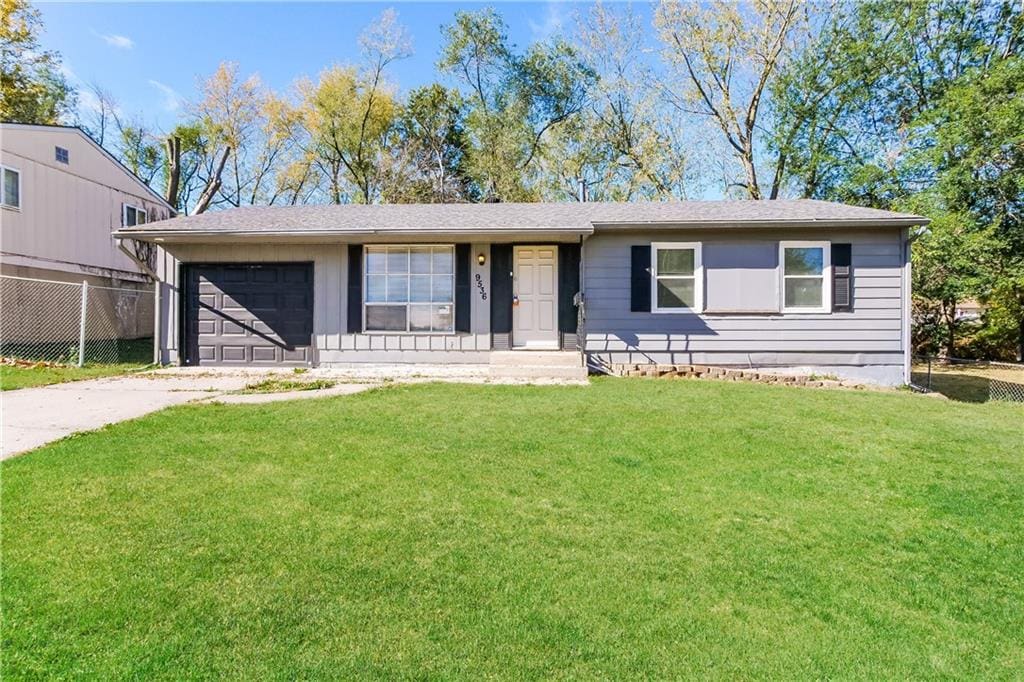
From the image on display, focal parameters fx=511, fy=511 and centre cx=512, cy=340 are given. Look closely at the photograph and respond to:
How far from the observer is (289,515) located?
2994 mm

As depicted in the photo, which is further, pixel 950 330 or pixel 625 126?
pixel 625 126

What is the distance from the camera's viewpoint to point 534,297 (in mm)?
9297

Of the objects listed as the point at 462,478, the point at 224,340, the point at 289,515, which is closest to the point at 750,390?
the point at 462,478

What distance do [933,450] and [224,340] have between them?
34.1 ft

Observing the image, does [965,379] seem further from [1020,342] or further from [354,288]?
[354,288]

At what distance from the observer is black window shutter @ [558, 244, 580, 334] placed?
917 centimetres

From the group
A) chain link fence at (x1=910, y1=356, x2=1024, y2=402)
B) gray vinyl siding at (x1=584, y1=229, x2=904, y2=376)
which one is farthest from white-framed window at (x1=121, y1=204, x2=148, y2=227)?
chain link fence at (x1=910, y1=356, x2=1024, y2=402)

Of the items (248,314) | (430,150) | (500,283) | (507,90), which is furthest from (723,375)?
(507,90)

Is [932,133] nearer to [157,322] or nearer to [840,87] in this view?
[840,87]

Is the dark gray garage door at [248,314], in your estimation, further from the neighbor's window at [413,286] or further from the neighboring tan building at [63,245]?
the neighboring tan building at [63,245]

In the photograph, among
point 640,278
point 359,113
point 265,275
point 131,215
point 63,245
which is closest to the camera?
point 640,278

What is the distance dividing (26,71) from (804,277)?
2803 centimetres

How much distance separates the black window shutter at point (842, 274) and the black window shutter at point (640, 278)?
3153mm

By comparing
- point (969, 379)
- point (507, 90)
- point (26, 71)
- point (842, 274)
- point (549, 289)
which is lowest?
point (969, 379)
